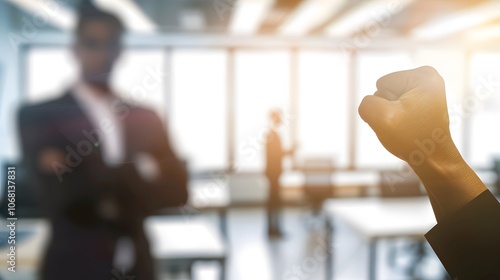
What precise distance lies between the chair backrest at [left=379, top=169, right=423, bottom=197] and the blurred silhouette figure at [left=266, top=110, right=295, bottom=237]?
633 millimetres

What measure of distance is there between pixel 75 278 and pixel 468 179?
1.43 meters

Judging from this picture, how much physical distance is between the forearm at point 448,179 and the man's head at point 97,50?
160 cm

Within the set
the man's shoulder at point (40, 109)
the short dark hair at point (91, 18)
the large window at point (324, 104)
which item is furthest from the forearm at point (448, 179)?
the large window at point (324, 104)

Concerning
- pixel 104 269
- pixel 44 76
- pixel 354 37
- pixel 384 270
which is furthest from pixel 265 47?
pixel 104 269

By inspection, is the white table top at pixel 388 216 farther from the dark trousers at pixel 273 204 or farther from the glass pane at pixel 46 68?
the glass pane at pixel 46 68

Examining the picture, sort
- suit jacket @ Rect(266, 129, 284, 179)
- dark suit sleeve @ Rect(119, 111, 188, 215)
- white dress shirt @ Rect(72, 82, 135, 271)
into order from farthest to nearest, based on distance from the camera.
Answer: suit jacket @ Rect(266, 129, 284, 179), white dress shirt @ Rect(72, 82, 135, 271), dark suit sleeve @ Rect(119, 111, 188, 215)

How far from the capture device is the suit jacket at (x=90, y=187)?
4.68 ft

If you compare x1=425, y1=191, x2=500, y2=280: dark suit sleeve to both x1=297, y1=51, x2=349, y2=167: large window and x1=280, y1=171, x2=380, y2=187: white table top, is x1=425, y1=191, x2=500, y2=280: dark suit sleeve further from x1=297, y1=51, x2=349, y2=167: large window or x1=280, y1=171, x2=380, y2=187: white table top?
x1=280, y1=171, x2=380, y2=187: white table top

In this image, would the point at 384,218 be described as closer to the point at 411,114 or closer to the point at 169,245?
the point at 169,245

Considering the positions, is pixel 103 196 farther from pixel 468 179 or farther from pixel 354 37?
pixel 354 37

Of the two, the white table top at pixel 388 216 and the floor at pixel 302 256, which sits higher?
the white table top at pixel 388 216

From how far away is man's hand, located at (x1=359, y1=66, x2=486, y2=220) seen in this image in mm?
296

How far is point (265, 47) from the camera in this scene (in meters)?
3.18

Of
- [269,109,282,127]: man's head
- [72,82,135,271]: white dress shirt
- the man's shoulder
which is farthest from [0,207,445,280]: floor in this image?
[269,109,282,127]: man's head
